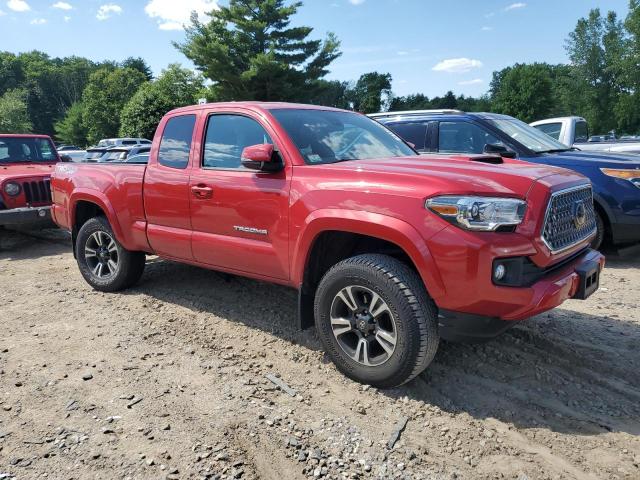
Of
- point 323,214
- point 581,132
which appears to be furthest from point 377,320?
point 581,132

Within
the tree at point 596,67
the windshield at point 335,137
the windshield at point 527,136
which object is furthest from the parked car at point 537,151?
the tree at point 596,67

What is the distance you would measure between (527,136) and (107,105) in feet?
208

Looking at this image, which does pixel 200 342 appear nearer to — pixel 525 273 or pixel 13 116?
pixel 525 273

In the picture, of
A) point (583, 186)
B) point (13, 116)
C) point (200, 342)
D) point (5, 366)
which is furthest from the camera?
point (13, 116)

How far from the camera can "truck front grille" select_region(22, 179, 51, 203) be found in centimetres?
784

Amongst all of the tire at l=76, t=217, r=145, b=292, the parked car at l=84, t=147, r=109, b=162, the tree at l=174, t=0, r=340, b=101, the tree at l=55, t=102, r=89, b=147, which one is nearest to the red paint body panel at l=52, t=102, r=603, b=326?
the tire at l=76, t=217, r=145, b=292

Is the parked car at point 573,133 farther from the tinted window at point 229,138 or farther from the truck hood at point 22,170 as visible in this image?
the truck hood at point 22,170

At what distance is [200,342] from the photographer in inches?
161

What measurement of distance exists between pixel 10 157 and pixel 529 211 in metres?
9.09

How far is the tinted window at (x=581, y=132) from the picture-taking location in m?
9.70

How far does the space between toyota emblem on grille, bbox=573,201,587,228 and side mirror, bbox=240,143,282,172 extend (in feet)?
6.62

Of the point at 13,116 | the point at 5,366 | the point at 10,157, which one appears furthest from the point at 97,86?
the point at 5,366

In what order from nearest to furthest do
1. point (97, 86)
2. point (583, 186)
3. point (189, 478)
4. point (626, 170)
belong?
point (189, 478)
point (583, 186)
point (626, 170)
point (97, 86)

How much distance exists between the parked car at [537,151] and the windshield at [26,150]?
20.8 ft
